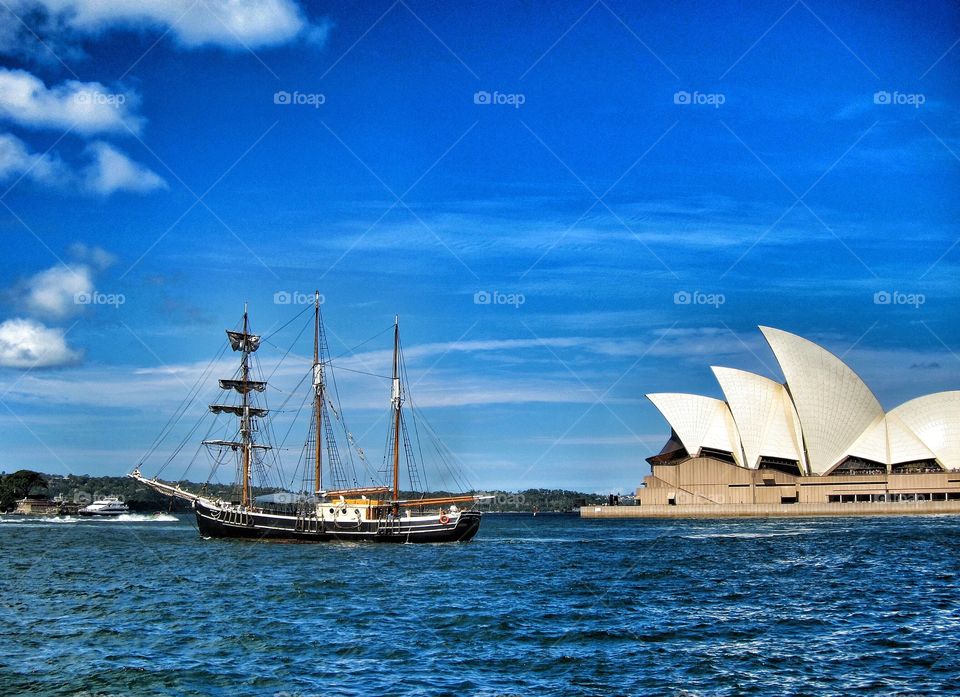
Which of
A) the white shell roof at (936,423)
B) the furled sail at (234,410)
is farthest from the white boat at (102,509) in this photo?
the white shell roof at (936,423)

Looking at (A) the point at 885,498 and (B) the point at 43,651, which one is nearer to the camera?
(B) the point at 43,651

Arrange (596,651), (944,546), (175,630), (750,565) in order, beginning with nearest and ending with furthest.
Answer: (596,651) < (175,630) < (750,565) < (944,546)

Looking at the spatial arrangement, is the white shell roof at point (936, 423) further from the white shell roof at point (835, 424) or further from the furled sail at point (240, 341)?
the furled sail at point (240, 341)

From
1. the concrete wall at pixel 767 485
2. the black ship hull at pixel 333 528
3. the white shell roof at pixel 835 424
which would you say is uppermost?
the white shell roof at pixel 835 424

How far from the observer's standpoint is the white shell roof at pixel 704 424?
105m

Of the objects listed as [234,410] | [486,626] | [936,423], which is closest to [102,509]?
[234,410]

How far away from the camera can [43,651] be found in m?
19.6

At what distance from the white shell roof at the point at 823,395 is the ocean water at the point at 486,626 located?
178ft

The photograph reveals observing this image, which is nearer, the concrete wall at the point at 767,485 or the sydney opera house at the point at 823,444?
the sydney opera house at the point at 823,444

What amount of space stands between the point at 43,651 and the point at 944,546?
42535 millimetres

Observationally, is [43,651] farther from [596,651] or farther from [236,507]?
[236,507]

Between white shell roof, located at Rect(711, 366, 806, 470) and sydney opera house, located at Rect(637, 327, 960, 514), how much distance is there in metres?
0.11

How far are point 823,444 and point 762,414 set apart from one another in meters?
7.11

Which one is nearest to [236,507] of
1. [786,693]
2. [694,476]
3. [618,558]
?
[618,558]
